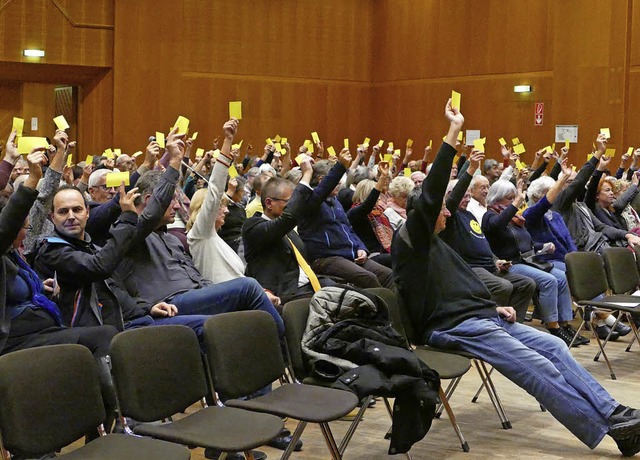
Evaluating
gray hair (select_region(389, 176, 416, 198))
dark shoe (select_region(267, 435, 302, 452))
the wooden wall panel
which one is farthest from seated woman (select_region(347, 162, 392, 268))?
the wooden wall panel

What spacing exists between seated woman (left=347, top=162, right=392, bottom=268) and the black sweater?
8.38ft

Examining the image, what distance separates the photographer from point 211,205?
5.18m

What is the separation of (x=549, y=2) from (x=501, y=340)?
11303mm

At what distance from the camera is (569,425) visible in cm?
462

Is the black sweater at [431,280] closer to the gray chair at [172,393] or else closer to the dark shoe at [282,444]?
the dark shoe at [282,444]

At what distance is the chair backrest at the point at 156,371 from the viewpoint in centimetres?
350

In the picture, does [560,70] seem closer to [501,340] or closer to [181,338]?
[501,340]

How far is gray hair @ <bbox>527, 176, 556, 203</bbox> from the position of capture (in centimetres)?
829

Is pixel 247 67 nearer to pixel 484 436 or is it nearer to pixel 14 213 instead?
pixel 484 436

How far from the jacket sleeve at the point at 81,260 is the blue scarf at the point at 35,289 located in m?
0.10

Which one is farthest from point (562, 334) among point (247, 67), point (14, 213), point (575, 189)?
point (247, 67)

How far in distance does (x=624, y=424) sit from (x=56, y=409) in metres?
2.86

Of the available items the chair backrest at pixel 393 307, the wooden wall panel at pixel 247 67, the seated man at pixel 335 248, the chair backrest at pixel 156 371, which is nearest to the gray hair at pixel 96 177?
the seated man at pixel 335 248

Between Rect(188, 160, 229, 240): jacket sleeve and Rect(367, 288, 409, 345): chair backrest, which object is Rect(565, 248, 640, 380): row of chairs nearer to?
Rect(367, 288, 409, 345): chair backrest
